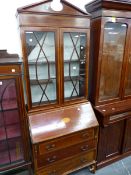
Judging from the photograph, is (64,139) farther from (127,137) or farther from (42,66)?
(127,137)

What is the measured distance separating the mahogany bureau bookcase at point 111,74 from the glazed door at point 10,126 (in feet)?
3.17

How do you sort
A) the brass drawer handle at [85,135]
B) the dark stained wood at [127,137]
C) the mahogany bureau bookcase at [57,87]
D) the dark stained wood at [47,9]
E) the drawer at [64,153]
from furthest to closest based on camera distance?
the dark stained wood at [127,137]
the brass drawer handle at [85,135]
the drawer at [64,153]
the mahogany bureau bookcase at [57,87]
the dark stained wood at [47,9]

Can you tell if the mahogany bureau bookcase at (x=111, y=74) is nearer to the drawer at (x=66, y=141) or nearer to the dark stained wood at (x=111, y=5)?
the dark stained wood at (x=111, y=5)

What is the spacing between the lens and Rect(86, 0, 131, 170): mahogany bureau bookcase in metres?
1.69

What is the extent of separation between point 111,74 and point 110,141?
0.93m

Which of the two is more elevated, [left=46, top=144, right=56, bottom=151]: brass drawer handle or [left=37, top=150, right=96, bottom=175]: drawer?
[left=46, top=144, right=56, bottom=151]: brass drawer handle

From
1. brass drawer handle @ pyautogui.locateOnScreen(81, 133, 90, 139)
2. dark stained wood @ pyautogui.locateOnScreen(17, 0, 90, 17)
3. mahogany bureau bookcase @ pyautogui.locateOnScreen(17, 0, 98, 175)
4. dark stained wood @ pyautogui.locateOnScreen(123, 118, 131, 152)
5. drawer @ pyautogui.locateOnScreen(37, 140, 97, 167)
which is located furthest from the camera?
dark stained wood @ pyautogui.locateOnScreen(123, 118, 131, 152)

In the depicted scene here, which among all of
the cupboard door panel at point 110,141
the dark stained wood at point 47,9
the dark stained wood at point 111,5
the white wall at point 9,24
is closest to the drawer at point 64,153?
the cupboard door panel at point 110,141

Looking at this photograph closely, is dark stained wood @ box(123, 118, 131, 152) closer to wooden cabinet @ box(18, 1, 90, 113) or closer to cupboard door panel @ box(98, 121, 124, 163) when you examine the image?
cupboard door panel @ box(98, 121, 124, 163)

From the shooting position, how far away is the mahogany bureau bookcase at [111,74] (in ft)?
5.54

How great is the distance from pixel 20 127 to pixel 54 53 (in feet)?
2.92

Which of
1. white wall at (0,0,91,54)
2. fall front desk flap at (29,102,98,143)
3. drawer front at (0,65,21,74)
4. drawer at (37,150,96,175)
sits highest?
white wall at (0,0,91,54)

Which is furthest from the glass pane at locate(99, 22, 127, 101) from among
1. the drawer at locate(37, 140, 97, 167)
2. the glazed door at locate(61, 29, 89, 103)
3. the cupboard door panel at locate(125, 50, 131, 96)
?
the drawer at locate(37, 140, 97, 167)

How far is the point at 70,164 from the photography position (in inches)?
71.2
